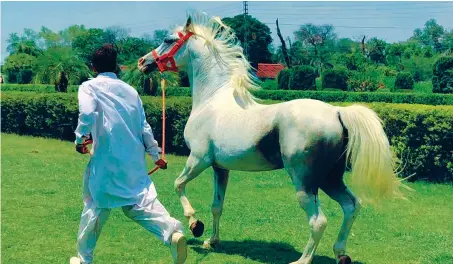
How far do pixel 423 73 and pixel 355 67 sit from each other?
5524mm

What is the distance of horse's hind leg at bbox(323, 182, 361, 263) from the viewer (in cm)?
558

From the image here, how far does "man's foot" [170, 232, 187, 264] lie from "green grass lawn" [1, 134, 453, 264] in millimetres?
1001

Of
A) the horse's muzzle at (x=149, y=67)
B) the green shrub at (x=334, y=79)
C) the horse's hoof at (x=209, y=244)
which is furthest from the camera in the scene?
the green shrub at (x=334, y=79)

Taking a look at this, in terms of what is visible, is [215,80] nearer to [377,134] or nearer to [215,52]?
[215,52]

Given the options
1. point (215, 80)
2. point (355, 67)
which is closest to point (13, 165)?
point (215, 80)

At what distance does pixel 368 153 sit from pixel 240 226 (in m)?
2.69

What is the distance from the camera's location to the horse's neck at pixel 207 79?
671 cm

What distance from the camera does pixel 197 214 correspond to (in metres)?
8.20

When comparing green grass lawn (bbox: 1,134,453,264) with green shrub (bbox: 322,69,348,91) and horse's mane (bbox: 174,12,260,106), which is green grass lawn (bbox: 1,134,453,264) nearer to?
horse's mane (bbox: 174,12,260,106)

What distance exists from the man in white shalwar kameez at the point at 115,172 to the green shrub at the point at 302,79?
97.3 feet

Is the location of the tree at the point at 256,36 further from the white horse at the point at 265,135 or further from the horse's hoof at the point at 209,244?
the horse's hoof at the point at 209,244

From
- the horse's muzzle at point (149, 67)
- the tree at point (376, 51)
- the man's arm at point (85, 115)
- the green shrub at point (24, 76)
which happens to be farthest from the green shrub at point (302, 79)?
the green shrub at point (24, 76)

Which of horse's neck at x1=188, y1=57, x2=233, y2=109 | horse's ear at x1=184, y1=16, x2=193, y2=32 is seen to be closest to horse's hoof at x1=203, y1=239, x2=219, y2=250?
horse's neck at x1=188, y1=57, x2=233, y2=109

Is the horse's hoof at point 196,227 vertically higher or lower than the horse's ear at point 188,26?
lower
